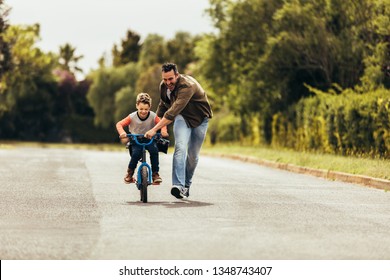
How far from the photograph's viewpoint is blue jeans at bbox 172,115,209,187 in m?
12.5

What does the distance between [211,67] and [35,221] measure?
29184 mm

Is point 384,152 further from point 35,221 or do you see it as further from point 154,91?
point 154,91

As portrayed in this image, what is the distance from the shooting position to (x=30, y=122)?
8412 cm

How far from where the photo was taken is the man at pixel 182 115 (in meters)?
12.4

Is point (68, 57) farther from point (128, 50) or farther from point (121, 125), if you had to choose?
point (121, 125)

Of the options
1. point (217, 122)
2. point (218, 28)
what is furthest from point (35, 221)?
point (217, 122)

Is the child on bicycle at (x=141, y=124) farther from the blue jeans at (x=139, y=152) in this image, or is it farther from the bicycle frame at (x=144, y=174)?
the bicycle frame at (x=144, y=174)

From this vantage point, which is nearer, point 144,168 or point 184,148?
point 144,168

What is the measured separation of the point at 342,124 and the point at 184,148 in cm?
1437

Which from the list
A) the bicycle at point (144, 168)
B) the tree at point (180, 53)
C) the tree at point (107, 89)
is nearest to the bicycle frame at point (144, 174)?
the bicycle at point (144, 168)

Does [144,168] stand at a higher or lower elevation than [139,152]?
lower

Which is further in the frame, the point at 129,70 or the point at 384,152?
the point at 129,70

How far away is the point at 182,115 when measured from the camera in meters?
12.7

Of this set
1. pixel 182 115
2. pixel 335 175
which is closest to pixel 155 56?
pixel 335 175
